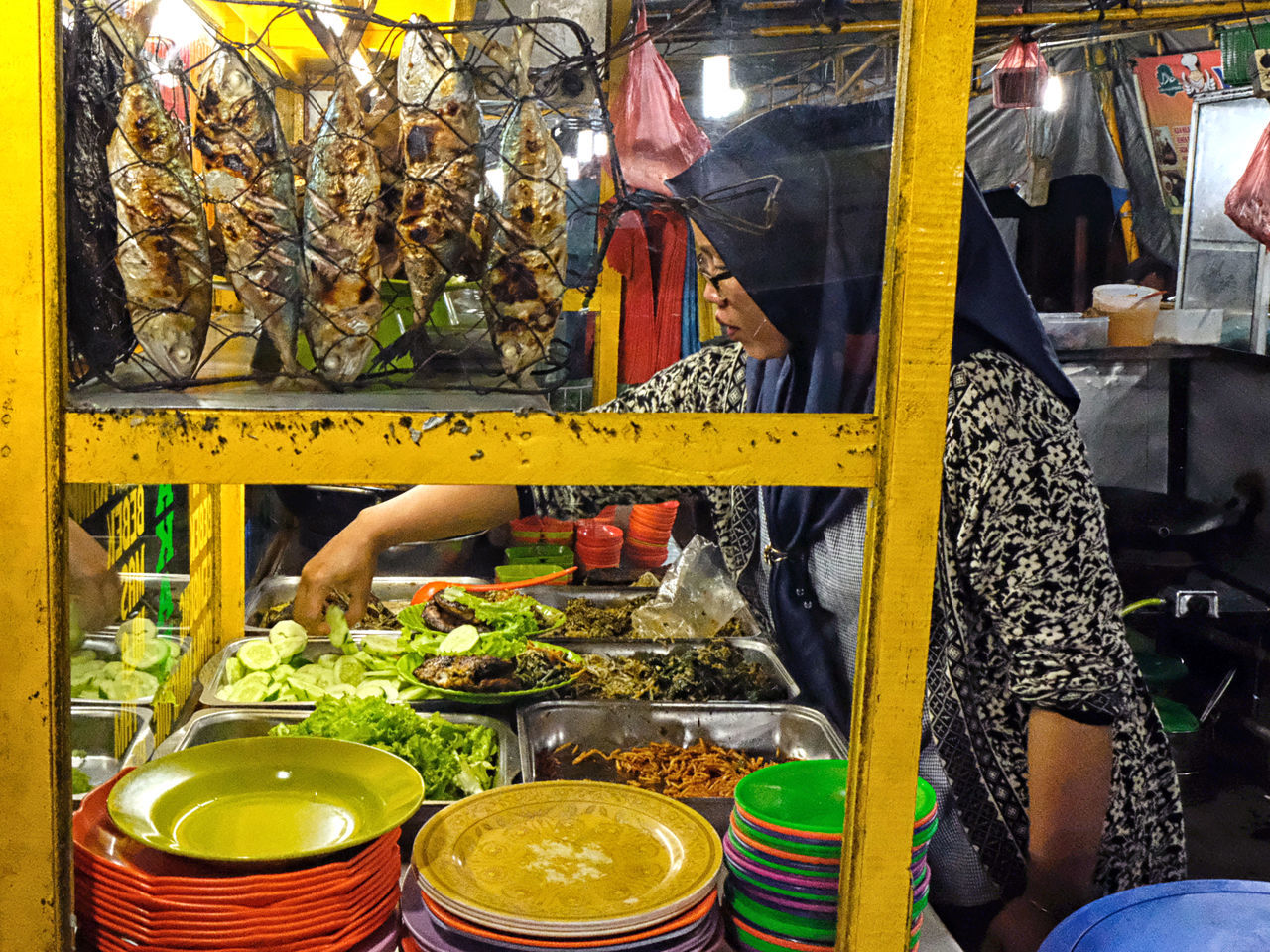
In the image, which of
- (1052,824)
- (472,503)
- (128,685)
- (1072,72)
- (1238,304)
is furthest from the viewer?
(1072,72)

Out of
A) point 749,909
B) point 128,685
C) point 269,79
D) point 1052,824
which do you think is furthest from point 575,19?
point 1052,824

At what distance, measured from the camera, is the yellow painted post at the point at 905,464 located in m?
1.05

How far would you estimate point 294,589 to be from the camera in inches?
132

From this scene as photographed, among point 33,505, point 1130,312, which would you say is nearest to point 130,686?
Answer: point 33,505

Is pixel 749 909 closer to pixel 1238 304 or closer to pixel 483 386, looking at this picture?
pixel 483 386

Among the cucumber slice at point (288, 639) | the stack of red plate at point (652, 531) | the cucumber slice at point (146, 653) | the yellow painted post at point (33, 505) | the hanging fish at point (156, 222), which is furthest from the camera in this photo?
the stack of red plate at point (652, 531)

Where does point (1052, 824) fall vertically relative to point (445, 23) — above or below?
below

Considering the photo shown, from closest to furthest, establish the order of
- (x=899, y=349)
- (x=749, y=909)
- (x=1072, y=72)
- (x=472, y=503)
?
(x=899, y=349)
(x=749, y=909)
(x=472, y=503)
(x=1072, y=72)

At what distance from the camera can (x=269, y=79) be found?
1226mm

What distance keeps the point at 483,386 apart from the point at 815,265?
0.39m

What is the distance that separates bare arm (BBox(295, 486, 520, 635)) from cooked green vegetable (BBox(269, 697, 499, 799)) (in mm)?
296

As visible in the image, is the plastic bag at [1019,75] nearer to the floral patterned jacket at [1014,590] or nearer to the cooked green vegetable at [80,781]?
the floral patterned jacket at [1014,590]

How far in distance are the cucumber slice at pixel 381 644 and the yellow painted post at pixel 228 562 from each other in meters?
0.31

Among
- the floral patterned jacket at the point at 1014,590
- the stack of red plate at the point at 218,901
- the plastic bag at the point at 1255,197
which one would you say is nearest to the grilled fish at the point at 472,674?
the floral patterned jacket at the point at 1014,590
